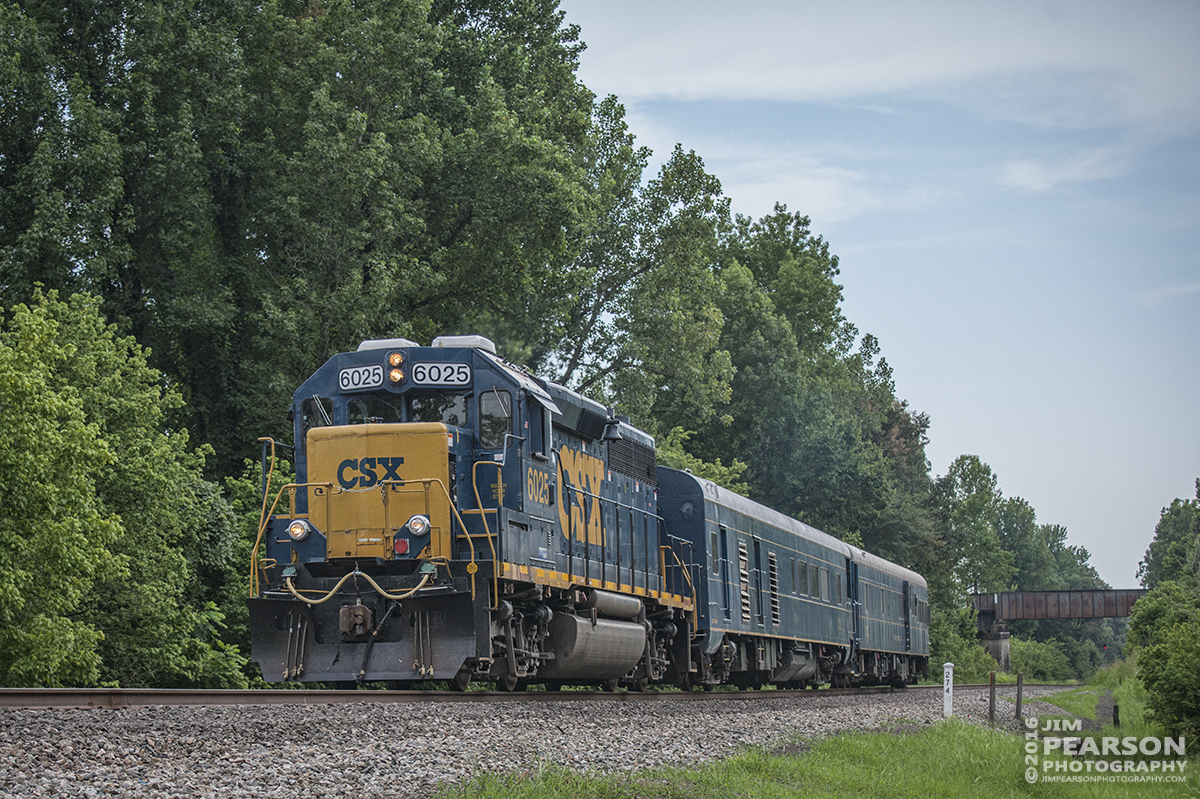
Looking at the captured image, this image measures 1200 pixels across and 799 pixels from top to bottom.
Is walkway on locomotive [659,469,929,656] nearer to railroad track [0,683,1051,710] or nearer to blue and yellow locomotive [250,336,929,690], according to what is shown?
blue and yellow locomotive [250,336,929,690]

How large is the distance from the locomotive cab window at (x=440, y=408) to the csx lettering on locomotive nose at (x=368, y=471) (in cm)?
81

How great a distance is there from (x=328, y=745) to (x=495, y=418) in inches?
211

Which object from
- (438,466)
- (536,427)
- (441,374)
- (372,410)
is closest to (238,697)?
(438,466)

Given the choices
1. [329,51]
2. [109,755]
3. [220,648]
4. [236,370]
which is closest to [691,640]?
[220,648]

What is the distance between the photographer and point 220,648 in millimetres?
21297

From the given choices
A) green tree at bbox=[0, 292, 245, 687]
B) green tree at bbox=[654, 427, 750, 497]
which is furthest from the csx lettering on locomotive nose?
green tree at bbox=[654, 427, 750, 497]

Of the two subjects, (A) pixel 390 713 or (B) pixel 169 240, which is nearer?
(A) pixel 390 713

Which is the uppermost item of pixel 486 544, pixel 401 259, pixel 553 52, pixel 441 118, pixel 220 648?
pixel 553 52

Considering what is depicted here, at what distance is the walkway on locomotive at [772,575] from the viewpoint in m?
19.2

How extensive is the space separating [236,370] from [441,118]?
347 inches

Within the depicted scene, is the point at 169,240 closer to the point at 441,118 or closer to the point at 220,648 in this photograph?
the point at 441,118

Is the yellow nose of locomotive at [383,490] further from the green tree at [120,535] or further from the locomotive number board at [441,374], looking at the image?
the green tree at [120,535]

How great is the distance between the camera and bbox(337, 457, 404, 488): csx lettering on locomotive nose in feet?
41.8

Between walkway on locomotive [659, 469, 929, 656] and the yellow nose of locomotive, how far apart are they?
7152mm
